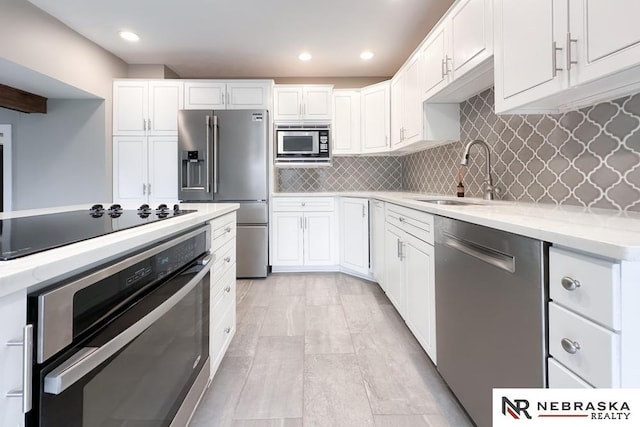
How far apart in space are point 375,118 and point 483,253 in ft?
9.81

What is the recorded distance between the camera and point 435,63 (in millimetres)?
2326

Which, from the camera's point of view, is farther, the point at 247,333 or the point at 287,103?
the point at 287,103

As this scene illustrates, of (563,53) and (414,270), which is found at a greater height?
(563,53)

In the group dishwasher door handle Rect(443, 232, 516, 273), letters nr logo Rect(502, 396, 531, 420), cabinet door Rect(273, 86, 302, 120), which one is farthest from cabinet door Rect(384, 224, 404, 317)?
cabinet door Rect(273, 86, 302, 120)

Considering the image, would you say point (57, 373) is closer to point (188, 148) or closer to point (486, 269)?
point (486, 269)

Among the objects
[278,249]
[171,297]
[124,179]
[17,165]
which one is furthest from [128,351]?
[17,165]

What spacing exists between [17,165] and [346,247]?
12.3 ft

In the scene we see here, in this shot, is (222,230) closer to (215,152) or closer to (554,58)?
(554,58)

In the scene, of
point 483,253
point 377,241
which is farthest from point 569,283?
point 377,241

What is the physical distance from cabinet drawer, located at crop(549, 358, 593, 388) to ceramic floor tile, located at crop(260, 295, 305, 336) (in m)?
1.62

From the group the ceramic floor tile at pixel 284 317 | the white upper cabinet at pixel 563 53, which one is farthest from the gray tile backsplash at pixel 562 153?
the ceramic floor tile at pixel 284 317

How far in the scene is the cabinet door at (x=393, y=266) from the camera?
231cm

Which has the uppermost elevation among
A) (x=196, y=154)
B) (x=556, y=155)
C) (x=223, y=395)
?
(x=196, y=154)

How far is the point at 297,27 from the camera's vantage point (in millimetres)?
3123
